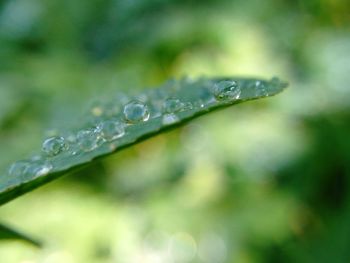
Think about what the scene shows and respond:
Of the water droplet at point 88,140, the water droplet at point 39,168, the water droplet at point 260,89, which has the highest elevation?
the water droplet at point 260,89

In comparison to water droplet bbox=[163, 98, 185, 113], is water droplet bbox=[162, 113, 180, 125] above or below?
below

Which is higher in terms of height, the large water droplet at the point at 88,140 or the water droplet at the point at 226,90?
the water droplet at the point at 226,90

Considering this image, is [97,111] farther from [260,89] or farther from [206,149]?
[206,149]

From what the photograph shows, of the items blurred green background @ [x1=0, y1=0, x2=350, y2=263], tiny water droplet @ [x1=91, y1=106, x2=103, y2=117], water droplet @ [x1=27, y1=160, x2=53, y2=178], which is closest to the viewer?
water droplet @ [x1=27, y1=160, x2=53, y2=178]

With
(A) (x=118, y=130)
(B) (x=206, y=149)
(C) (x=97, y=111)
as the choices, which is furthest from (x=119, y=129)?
(B) (x=206, y=149)

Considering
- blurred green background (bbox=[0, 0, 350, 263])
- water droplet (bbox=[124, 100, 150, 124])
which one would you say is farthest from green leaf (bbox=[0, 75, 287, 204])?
blurred green background (bbox=[0, 0, 350, 263])

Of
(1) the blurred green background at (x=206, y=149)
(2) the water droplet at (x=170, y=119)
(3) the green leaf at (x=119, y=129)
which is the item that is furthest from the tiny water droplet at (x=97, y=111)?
(1) the blurred green background at (x=206, y=149)

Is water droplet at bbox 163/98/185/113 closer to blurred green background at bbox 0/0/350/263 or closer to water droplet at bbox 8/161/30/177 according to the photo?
water droplet at bbox 8/161/30/177

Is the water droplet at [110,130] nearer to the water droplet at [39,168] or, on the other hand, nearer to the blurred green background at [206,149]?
the water droplet at [39,168]
